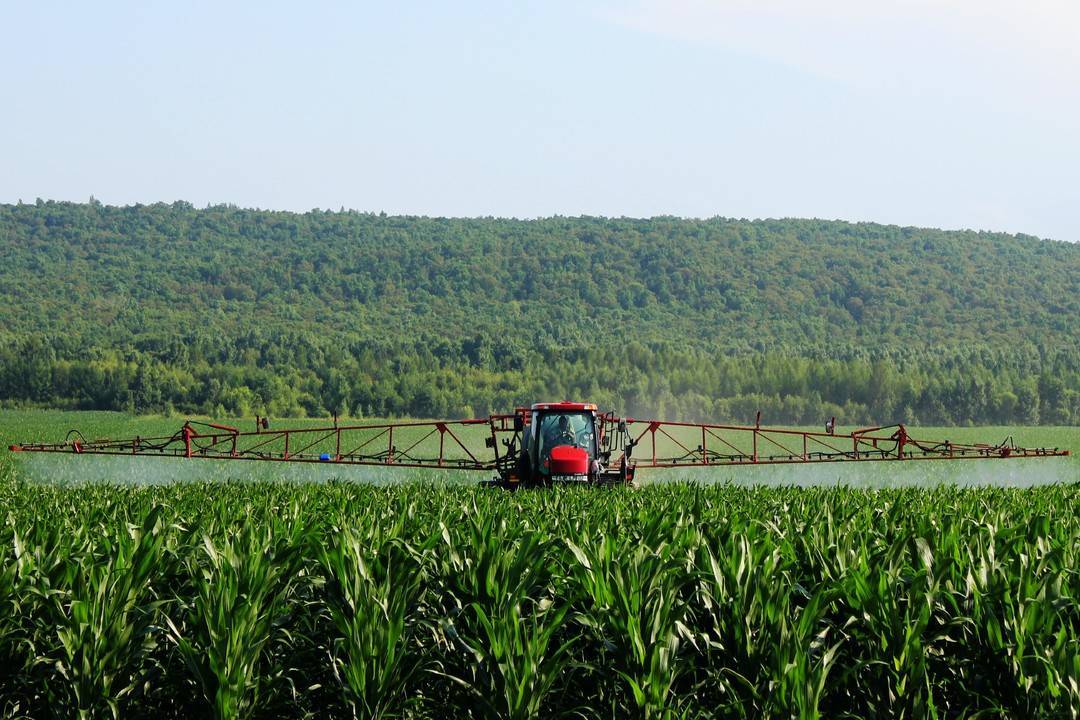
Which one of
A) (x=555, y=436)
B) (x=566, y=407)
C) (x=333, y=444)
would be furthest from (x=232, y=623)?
(x=333, y=444)

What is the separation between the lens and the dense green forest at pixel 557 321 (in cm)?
10125

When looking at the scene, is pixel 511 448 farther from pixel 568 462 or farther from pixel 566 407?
pixel 568 462

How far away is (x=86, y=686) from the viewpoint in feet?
24.1

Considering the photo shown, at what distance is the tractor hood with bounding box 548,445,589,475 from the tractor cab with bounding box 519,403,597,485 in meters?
0.20

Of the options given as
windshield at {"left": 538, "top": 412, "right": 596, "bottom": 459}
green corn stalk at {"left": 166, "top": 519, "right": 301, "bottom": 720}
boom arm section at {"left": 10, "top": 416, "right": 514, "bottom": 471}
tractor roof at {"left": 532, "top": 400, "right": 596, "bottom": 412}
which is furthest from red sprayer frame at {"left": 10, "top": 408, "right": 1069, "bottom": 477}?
green corn stalk at {"left": 166, "top": 519, "right": 301, "bottom": 720}

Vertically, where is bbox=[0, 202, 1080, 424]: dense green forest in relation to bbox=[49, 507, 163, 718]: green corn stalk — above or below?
above

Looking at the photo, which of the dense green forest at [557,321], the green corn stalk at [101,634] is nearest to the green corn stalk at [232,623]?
the green corn stalk at [101,634]

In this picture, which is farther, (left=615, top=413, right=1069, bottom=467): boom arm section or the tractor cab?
(left=615, top=413, right=1069, bottom=467): boom arm section

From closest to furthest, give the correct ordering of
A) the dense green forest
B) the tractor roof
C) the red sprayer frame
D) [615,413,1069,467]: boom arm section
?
the tractor roof → the red sprayer frame → [615,413,1069,467]: boom arm section → the dense green forest

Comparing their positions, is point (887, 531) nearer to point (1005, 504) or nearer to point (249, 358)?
point (1005, 504)

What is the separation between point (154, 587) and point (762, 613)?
433cm

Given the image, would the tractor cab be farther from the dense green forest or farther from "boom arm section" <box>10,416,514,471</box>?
the dense green forest

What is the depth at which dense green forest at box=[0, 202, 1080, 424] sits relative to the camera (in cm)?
10125

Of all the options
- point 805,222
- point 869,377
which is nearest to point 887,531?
point 869,377
